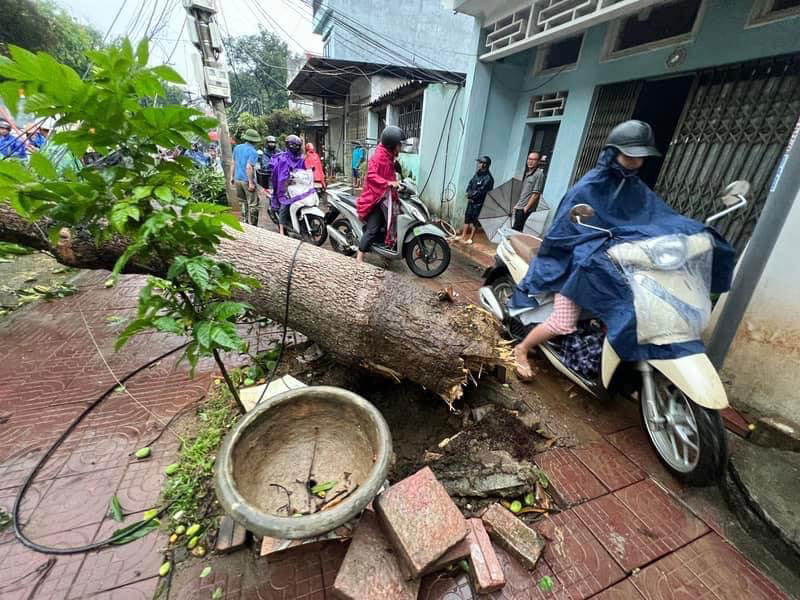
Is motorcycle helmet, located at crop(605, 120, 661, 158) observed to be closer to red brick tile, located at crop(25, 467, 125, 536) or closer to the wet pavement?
the wet pavement

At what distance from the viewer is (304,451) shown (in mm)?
1891

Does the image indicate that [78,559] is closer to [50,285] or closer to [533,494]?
[533,494]

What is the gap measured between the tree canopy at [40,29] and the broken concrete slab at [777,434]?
19.1 m

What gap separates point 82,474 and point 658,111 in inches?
275

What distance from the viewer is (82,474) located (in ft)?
6.44

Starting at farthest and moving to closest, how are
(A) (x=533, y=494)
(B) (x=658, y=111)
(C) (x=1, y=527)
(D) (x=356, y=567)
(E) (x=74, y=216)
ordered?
(B) (x=658, y=111) → (A) (x=533, y=494) → (C) (x=1, y=527) → (D) (x=356, y=567) → (E) (x=74, y=216)

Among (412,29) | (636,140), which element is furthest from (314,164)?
(412,29)

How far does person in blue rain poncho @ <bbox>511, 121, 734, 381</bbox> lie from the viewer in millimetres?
2070

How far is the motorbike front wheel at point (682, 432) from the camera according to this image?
1826 mm

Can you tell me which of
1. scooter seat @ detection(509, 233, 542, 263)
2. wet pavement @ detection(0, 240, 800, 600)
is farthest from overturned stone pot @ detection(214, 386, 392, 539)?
scooter seat @ detection(509, 233, 542, 263)

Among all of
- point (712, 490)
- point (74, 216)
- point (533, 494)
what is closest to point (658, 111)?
point (712, 490)

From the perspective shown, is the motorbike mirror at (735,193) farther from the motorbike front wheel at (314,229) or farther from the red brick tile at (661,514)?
the motorbike front wheel at (314,229)

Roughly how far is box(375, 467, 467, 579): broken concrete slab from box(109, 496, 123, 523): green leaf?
1345 mm

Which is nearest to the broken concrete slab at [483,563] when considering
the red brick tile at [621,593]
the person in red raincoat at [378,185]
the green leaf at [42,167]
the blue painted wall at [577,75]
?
the red brick tile at [621,593]
